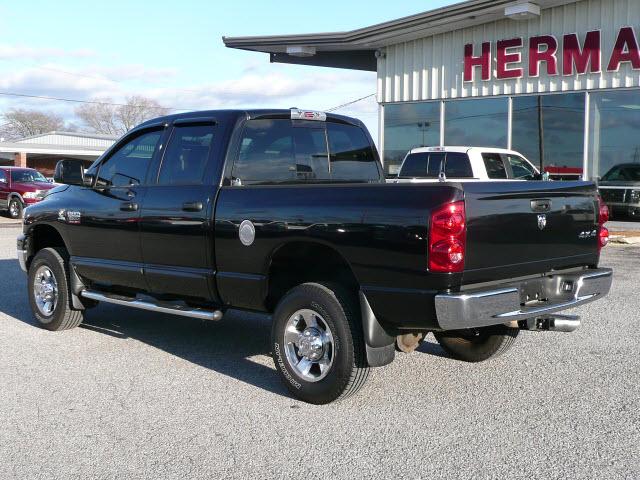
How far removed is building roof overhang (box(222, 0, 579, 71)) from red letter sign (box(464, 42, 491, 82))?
0.63m

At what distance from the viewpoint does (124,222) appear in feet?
21.1

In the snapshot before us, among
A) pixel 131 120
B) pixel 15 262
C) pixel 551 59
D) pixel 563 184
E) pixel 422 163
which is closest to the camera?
pixel 563 184

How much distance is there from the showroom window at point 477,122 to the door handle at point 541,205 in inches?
598

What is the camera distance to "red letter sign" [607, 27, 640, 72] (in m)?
17.0

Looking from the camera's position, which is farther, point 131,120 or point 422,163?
point 131,120

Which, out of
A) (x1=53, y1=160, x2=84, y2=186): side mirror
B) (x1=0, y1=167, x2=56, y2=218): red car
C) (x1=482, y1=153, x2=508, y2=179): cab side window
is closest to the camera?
(x1=53, y1=160, x2=84, y2=186): side mirror

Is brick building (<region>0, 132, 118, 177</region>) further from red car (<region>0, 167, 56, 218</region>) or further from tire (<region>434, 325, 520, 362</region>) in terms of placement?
tire (<region>434, 325, 520, 362</region>)

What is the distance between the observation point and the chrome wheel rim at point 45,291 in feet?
24.1

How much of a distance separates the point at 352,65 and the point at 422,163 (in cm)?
1022

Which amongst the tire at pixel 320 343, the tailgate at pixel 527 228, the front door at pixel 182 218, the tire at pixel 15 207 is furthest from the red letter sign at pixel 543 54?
the tire at pixel 15 207

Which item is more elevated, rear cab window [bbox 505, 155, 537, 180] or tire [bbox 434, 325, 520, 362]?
rear cab window [bbox 505, 155, 537, 180]

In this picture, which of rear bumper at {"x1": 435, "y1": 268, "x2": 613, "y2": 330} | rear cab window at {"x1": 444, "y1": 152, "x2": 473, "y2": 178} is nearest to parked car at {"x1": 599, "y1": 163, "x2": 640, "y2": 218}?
rear cab window at {"x1": 444, "y1": 152, "x2": 473, "y2": 178}

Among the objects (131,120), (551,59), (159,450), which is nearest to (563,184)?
(159,450)

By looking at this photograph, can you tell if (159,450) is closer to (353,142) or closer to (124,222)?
(124,222)
